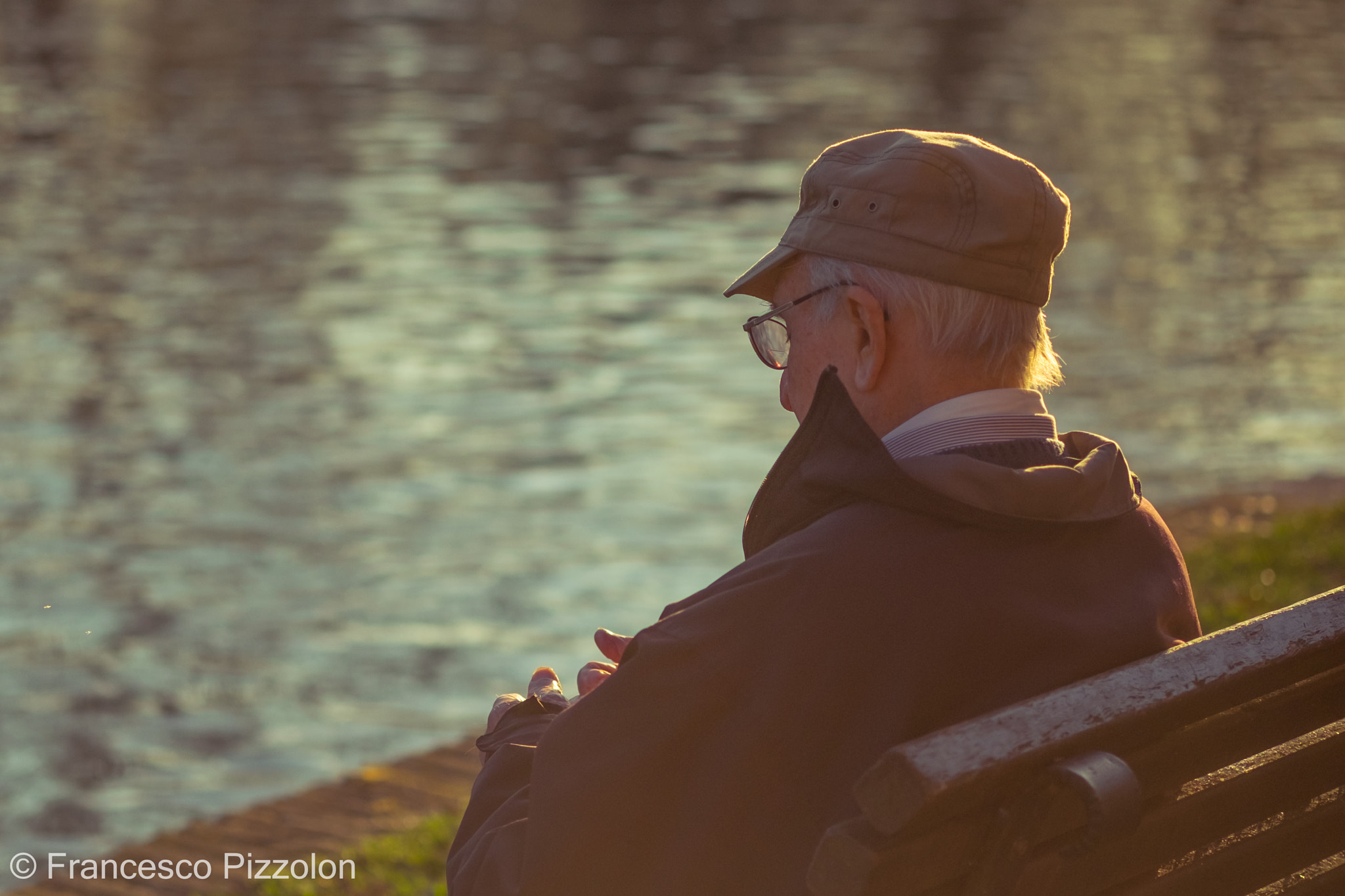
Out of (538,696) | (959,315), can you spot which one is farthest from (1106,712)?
(538,696)

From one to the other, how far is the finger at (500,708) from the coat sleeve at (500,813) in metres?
0.03

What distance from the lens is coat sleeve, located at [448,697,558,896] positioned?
1.79 metres

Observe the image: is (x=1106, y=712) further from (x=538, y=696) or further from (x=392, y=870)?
(x=392, y=870)

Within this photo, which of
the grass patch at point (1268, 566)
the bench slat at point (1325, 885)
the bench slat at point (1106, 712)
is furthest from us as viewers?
the grass patch at point (1268, 566)

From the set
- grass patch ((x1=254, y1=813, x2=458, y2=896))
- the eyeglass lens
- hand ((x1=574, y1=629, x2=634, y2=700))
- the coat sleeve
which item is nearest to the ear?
the eyeglass lens

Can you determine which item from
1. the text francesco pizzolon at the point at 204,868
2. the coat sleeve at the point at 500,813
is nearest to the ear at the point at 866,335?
the coat sleeve at the point at 500,813

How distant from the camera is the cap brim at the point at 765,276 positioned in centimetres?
197

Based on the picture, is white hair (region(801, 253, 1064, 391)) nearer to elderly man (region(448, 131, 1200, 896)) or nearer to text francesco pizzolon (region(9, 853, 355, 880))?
elderly man (region(448, 131, 1200, 896))

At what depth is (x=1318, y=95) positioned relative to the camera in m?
19.5

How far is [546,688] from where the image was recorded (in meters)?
2.22

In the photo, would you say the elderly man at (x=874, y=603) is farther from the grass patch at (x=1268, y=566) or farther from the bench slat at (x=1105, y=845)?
the grass patch at (x=1268, y=566)

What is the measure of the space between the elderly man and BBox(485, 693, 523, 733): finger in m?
0.30

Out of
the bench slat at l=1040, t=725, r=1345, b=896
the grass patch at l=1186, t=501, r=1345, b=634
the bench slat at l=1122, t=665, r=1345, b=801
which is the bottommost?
the grass patch at l=1186, t=501, r=1345, b=634

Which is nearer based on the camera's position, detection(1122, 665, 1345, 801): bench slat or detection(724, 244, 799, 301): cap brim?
detection(1122, 665, 1345, 801): bench slat
